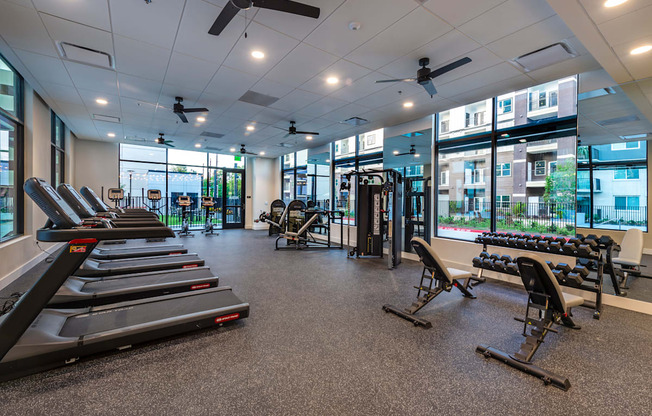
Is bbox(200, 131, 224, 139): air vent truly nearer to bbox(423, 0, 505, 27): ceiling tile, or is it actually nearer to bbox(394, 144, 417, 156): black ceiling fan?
bbox(394, 144, 417, 156): black ceiling fan

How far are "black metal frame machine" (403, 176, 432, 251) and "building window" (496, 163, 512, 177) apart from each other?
50.1 inches

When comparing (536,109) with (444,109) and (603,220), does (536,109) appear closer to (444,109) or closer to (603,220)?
(444,109)

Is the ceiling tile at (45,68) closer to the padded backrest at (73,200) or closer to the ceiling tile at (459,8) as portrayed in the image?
the padded backrest at (73,200)

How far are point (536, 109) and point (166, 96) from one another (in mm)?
6465

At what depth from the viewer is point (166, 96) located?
16.7ft

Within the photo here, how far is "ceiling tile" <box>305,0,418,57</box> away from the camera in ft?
8.63

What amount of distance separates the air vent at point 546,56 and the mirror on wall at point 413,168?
7.54 feet

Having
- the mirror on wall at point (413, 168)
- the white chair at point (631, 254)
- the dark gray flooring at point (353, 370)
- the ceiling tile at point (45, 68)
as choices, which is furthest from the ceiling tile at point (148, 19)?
the white chair at point (631, 254)

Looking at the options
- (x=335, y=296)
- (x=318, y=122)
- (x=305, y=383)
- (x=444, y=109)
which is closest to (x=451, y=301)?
(x=335, y=296)

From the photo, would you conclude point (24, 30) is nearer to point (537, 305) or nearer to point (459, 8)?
point (459, 8)

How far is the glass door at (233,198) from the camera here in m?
11.5

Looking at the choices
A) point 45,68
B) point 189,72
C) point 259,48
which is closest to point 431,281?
point 259,48

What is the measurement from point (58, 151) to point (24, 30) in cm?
503

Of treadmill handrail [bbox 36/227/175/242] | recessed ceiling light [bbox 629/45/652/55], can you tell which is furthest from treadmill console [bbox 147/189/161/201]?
recessed ceiling light [bbox 629/45/652/55]
